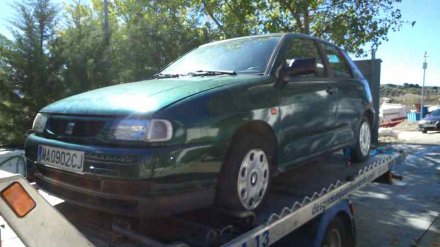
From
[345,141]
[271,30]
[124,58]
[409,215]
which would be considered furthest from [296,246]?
[271,30]

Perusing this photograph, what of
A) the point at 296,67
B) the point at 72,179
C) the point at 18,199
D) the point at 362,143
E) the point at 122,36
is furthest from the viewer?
the point at 122,36

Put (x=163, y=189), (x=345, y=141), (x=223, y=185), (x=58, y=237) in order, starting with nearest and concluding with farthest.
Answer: (x=58, y=237) → (x=163, y=189) → (x=223, y=185) → (x=345, y=141)

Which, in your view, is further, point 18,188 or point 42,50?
point 42,50

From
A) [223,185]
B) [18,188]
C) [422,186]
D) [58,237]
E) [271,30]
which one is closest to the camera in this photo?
[18,188]

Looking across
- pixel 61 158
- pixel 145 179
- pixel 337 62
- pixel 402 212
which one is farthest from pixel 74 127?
pixel 402 212

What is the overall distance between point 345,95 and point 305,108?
113cm

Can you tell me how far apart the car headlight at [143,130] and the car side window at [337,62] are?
2769 millimetres

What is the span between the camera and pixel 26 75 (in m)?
9.80

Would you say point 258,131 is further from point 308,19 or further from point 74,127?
point 308,19

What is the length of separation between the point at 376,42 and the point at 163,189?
15.9 m

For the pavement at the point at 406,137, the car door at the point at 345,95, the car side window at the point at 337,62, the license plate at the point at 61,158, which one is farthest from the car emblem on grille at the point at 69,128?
the pavement at the point at 406,137

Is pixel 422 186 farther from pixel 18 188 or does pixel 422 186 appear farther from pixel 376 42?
pixel 376 42

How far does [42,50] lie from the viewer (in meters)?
10.1

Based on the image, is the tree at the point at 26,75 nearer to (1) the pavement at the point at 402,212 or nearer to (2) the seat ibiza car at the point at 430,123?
(1) the pavement at the point at 402,212
